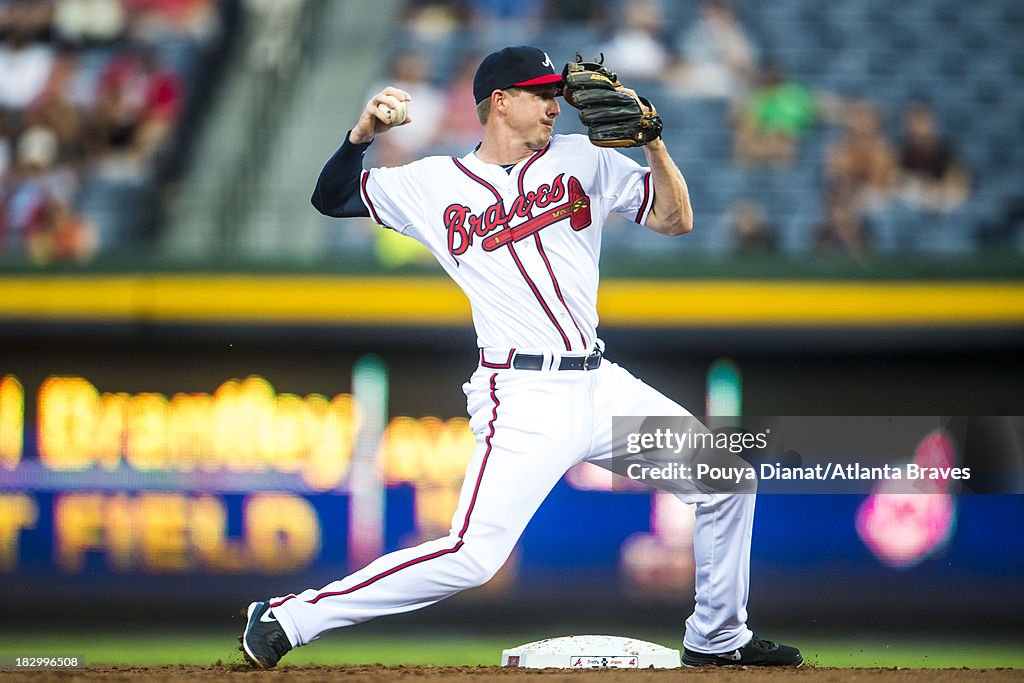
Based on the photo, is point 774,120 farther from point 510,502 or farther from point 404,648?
point 510,502

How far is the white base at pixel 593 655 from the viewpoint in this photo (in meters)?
4.50

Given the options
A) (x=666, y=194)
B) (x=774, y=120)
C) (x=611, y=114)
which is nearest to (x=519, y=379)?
(x=666, y=194)

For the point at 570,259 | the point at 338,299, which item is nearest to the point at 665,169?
the point at 570,259

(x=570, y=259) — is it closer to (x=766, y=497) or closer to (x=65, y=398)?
(x=766, y=497)

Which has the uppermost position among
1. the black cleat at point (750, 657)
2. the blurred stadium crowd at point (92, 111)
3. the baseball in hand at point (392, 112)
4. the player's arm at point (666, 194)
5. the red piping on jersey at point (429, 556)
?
the blurred stadium crowd at point (92, 111)

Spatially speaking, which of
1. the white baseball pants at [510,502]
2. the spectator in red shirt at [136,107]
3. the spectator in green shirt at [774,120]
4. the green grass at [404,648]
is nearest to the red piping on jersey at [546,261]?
the white baseball pants at [510,502]

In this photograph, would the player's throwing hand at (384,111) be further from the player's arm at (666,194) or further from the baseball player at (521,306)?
the player's arm at (666,194)

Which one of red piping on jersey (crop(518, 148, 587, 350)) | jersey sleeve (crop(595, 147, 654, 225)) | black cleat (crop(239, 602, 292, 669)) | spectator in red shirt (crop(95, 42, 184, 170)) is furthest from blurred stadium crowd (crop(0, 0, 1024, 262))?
black cleat (crop(239, 602, 292, 669))

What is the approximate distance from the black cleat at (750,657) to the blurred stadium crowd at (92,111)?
4.38 m

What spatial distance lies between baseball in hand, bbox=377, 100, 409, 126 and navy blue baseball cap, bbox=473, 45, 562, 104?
283 mm

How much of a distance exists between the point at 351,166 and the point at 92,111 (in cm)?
462

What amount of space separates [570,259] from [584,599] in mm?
2793

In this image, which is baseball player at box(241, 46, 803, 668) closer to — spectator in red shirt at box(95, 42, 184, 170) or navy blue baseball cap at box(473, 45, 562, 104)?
navy blue baseball cap at box(473, 45, 562, 104)

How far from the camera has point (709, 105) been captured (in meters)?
8.35
